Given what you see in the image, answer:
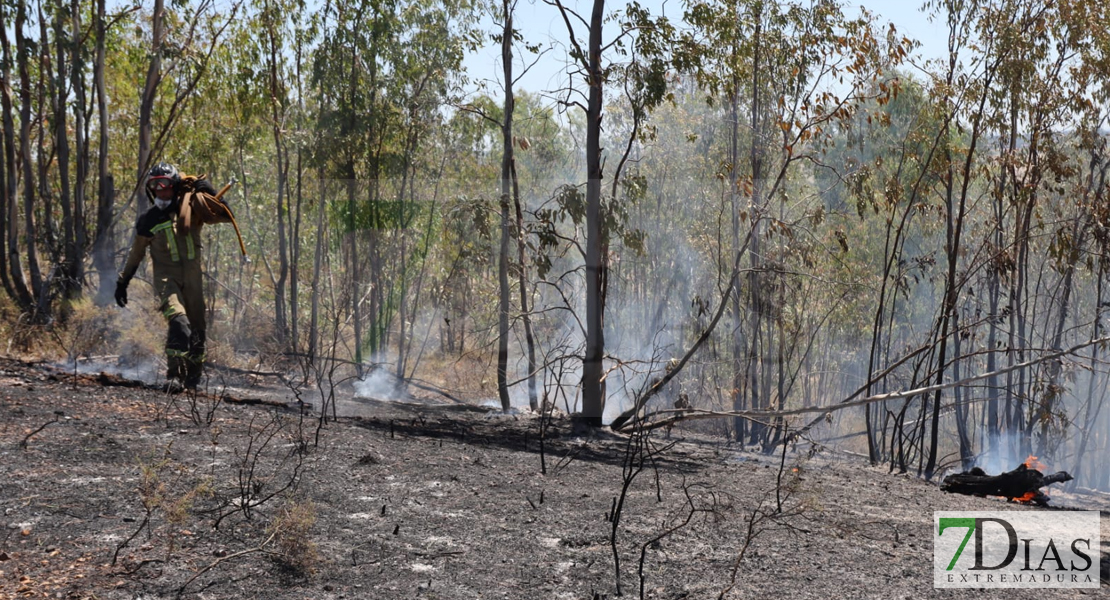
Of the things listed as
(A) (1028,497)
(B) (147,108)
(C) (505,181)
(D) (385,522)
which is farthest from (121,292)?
(C) (505,181)

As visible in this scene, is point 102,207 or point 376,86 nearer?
point 102,207

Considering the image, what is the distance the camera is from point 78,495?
3.89m

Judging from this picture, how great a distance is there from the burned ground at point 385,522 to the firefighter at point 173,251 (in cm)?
139

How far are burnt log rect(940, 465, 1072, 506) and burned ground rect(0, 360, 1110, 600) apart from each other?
126 centimetres

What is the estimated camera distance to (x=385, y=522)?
3.89 meters

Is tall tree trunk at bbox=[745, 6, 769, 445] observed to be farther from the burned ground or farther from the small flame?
the burned ground

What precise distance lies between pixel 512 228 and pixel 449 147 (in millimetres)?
12373

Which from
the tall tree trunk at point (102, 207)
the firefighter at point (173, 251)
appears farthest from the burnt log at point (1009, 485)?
the tall tree trunk at point (102, 207)

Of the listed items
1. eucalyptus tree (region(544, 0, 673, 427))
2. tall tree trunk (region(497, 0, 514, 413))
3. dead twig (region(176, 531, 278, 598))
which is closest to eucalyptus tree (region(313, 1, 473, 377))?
tall tree trunk (region(497, 0, 514, 413))

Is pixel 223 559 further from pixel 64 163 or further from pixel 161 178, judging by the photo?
pixel 64 163

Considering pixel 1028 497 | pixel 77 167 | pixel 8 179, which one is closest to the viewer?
pixel 1028 497

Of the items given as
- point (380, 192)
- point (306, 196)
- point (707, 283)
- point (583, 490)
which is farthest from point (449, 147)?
point (583, 490)

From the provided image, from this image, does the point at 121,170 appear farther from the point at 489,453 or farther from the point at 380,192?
the point at 489,453

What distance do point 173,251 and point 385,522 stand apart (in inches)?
173
